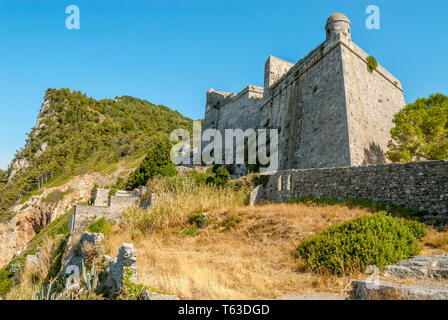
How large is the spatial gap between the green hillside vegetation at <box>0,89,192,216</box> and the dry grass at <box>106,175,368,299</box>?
22.7 meters

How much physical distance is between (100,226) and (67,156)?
33514 mm

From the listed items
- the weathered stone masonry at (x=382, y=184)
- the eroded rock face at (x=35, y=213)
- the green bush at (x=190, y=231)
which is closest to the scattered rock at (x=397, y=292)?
the weathered stone masonry at (x=382, y=184)

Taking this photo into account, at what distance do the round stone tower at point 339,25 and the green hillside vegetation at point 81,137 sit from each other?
90.6 feet

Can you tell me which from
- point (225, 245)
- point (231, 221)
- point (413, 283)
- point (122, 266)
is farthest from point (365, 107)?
point (122, 266)

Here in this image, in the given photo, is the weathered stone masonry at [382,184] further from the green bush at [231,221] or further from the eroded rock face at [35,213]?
the eroded rock face at [35,213]

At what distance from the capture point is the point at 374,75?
1734 cm

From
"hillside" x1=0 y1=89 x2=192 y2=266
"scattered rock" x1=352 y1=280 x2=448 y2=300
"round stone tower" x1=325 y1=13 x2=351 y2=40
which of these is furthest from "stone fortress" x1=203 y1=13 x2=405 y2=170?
"hillside" x1=0 y1=89 x2=192 y2=266

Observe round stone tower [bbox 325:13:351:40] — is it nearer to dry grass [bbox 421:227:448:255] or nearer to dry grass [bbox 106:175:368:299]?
dry grass [bbox 106:175:368:299]

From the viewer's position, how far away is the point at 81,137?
47.2 meters

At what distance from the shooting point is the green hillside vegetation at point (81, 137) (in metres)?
36.9

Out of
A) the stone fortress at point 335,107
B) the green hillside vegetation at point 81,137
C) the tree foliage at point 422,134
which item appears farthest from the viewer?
the green hillside vegetation at point 81,137
